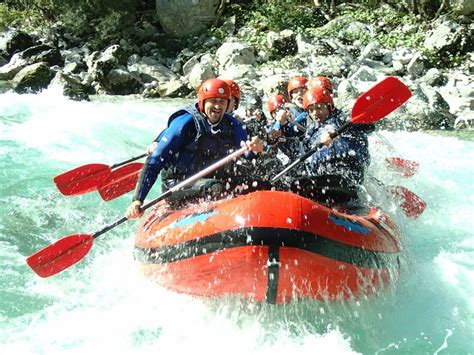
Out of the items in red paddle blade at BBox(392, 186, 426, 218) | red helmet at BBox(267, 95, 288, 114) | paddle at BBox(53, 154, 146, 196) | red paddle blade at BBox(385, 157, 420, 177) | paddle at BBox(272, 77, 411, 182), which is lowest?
red paddle blade at BBox(385, 157, 420, 177)

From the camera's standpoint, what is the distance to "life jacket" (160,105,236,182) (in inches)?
150

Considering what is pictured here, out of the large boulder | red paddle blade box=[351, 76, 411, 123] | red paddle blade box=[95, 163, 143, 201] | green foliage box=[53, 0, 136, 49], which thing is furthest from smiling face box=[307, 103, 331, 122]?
green foliage box=[53, 0, 136, 49]

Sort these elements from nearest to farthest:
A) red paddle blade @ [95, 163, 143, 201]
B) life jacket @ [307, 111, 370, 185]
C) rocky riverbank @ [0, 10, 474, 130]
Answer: life jacket @ [307, 111, 370, 185], red paddle blade @ [95, 163, 143, 201], rocky riverbank @ [0, 10, 474, 130]

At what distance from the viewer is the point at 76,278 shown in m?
4.17

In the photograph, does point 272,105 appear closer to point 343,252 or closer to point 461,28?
point 343,252

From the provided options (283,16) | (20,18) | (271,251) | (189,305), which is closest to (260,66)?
(283,16)

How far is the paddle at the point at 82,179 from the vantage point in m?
4.93

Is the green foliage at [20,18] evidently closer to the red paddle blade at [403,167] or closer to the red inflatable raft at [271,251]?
the red paddle blade at [403,167]

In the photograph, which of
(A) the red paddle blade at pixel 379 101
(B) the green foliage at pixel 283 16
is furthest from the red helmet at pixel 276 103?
(B) the green foliage at pixel 283 16

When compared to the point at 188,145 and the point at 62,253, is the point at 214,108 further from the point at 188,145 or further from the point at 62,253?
the point at 62,253

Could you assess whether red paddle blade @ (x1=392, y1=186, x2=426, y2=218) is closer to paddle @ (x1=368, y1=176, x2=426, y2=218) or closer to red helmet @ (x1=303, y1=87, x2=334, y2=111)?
Answer: paddle @ (x1=368, y1=176, x2=426, y2=218)

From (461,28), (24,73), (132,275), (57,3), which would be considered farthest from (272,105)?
(57,3)

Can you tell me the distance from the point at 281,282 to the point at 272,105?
3111 mm

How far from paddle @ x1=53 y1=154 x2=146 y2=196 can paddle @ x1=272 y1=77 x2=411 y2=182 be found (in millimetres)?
2113
